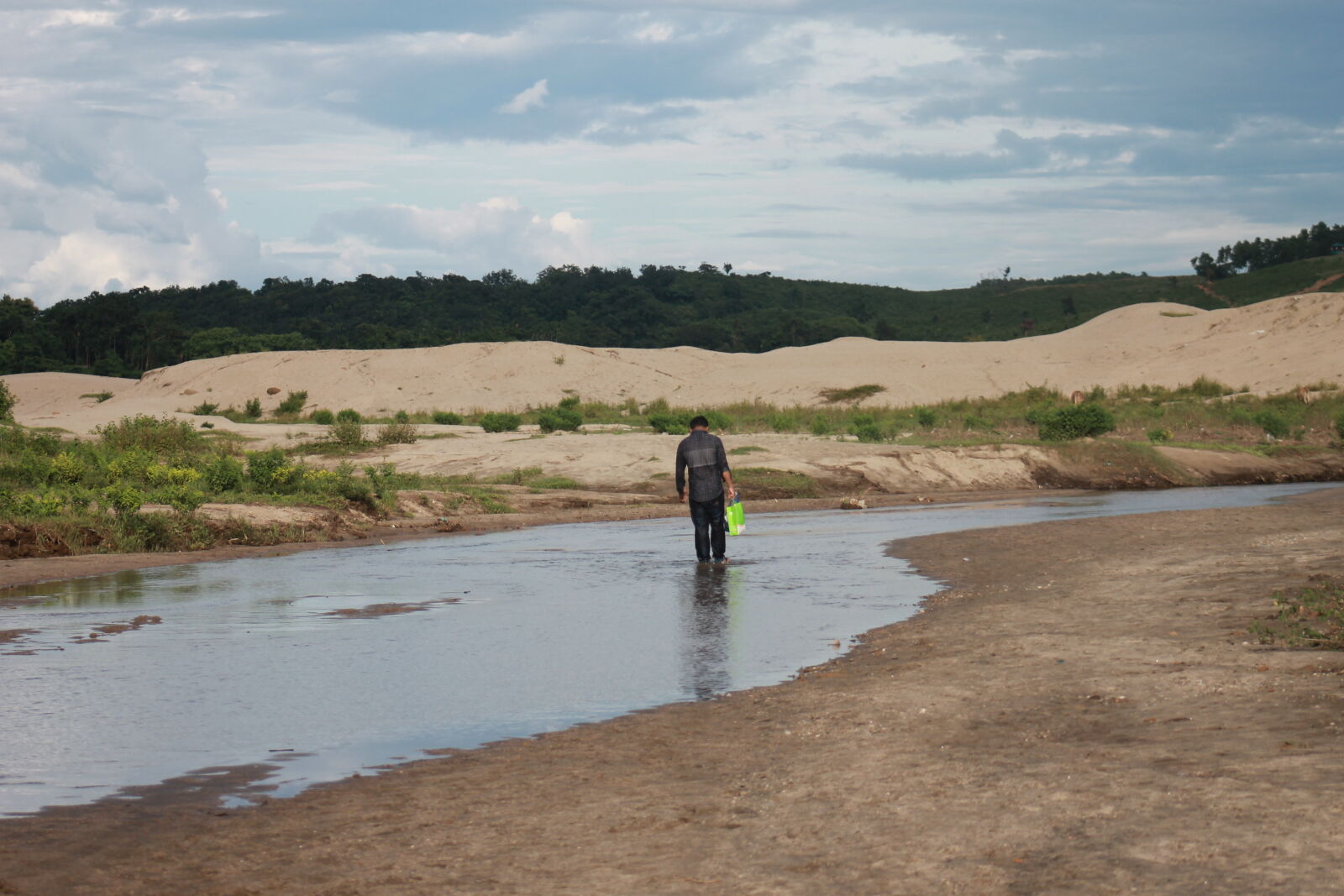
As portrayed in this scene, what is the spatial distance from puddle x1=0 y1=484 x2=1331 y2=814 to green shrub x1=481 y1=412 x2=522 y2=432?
70.0ft

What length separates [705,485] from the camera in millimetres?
15086

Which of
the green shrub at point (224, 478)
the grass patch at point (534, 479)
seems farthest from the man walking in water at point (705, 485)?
the grass patch at point (534, 479)

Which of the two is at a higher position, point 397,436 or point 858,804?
point 397,436

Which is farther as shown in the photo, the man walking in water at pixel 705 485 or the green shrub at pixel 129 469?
the green shrub at pixel 129 469

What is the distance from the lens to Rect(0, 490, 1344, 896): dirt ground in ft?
15.0

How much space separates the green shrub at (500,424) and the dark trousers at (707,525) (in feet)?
77.1

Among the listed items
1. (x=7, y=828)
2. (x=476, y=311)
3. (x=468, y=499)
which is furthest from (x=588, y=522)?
(x=476, y=311)

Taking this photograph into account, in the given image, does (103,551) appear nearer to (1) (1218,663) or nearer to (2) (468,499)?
(2) (468,499)

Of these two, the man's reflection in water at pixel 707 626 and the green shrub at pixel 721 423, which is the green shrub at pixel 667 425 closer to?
the green shrub at pixel 721 423

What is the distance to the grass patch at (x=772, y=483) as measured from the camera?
86.8 ft

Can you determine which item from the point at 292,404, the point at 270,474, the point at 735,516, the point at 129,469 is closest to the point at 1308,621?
the point at 735,516

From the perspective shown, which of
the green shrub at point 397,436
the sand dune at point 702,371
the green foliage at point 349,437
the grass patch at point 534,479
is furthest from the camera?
the sand dune at point 702,371

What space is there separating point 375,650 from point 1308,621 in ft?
20.7

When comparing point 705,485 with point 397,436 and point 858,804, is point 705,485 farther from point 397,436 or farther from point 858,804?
point 397,436
